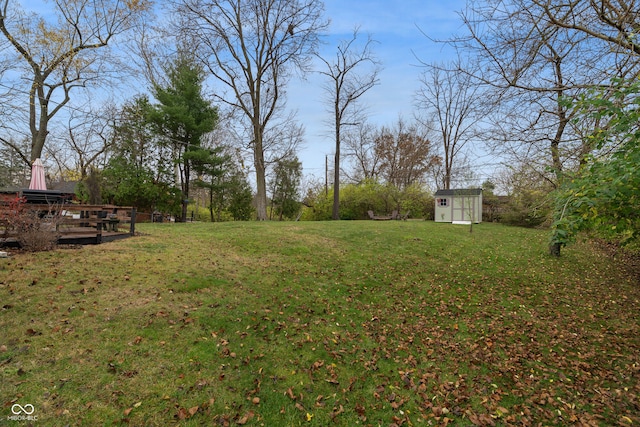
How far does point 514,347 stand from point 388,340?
184 cm

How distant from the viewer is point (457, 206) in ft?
68.8

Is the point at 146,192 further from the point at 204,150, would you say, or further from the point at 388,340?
the point at 388,340

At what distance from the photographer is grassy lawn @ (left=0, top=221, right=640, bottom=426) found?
9.21ft

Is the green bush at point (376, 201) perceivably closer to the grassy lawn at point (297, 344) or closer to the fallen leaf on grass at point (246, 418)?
the grassy lawn at point (297, 344)

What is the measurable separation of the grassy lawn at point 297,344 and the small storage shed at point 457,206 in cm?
1352

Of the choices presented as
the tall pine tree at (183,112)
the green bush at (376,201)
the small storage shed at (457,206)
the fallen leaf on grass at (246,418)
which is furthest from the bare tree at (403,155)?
the fallen leaf on grass at (246,418)

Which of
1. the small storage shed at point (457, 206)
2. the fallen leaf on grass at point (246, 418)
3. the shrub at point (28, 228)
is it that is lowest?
the fallen leaf on grass at point (246, 418)

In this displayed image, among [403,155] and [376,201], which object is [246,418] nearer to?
[376,201]

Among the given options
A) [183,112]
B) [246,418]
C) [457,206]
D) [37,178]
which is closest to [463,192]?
[457,206]

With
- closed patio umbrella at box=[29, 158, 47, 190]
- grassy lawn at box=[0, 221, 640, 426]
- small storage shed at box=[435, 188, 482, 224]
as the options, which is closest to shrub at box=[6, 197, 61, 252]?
grassy lawn at box=[0, 221, 640, 426]

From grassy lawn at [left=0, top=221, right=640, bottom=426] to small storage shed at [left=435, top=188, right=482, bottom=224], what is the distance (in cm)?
1352

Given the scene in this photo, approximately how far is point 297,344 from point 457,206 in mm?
19856

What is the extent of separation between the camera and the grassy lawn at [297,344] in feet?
9.21

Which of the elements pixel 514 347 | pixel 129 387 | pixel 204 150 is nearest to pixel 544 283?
pixel 514 347
